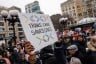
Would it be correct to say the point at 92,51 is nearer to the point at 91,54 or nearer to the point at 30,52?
the point at 91,54

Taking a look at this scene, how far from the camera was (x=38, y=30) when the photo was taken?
21.0 ft

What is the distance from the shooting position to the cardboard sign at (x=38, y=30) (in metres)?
6.00

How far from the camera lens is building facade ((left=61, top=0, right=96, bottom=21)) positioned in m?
107

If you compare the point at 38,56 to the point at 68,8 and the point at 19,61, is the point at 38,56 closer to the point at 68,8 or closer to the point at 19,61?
the point at 19,61

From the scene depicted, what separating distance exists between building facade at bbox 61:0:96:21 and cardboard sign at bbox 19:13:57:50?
94.0 m

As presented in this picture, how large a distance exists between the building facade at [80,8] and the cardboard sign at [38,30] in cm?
9401

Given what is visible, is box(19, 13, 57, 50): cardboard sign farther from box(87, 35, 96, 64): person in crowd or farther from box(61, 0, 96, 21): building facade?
box(61, 0, 96, 21): building facade

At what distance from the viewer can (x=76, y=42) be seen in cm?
793

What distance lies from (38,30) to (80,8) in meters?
115

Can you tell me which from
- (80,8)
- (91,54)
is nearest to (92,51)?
(91,54)

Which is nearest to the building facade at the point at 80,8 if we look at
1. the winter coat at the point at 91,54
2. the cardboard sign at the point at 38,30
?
the cardboard sign at the point at 38,30

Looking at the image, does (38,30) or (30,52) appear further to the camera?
(30,52)

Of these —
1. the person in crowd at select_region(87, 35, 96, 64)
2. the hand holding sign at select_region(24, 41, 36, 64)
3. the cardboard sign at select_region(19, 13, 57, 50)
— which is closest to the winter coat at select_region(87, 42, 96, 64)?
the person in crowd at select_region(87, 35, 96, 64)

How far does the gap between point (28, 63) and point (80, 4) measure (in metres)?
114
